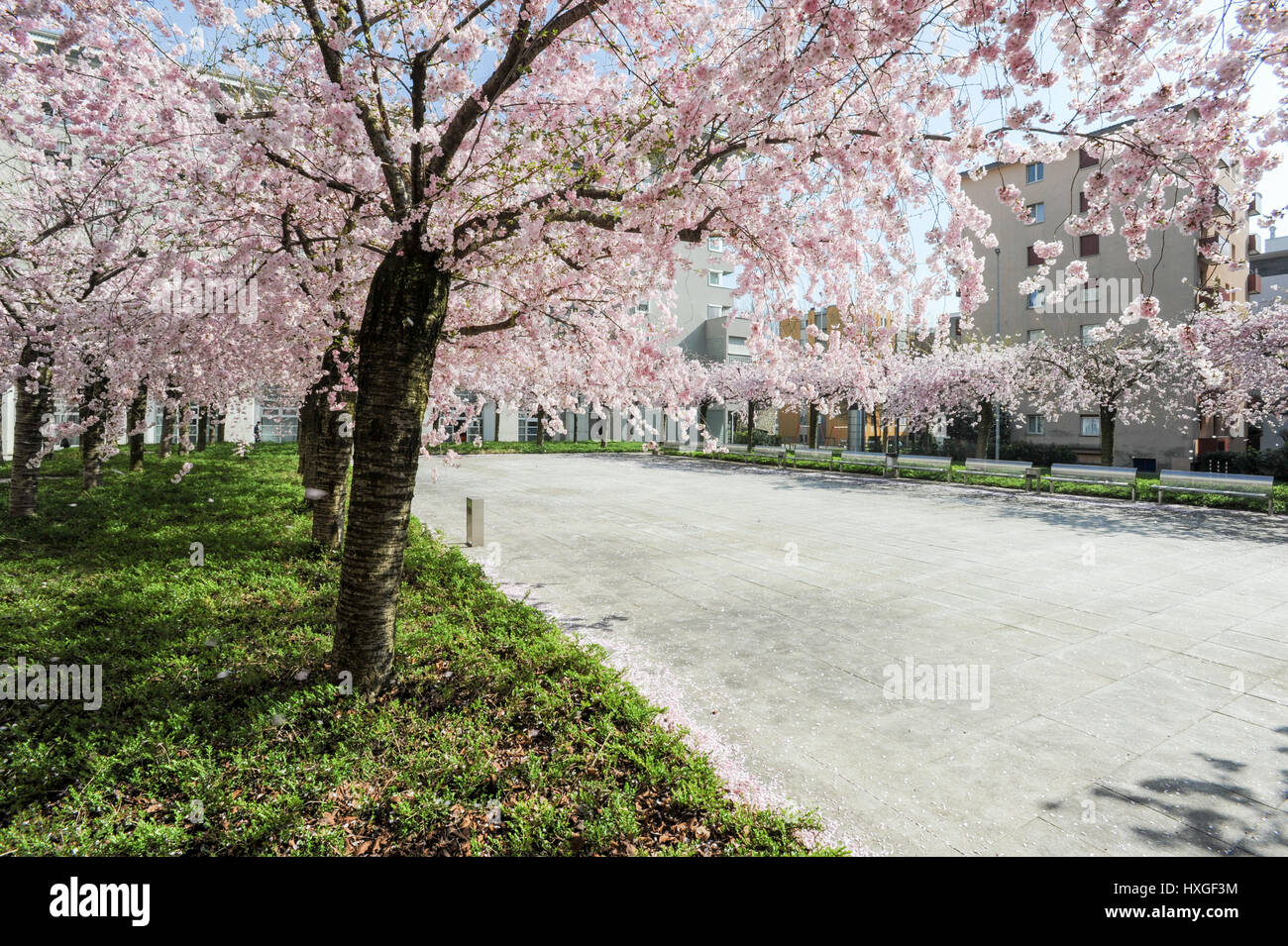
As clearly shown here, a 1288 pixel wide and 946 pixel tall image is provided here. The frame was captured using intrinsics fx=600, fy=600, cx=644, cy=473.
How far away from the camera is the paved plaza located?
3699 millimetres

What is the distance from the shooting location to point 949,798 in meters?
3.78

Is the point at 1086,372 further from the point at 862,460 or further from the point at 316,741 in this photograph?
the point at 316,741

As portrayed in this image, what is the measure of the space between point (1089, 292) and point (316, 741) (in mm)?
41424

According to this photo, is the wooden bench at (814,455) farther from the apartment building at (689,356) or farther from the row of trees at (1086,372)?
the apartment building at (689,356)

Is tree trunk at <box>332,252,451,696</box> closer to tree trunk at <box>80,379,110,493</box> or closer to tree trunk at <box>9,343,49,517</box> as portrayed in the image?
tree trunk at <box>9,343,49,517</box>

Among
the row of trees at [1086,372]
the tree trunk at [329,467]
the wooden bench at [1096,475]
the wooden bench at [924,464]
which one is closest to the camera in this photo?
the row of trees at [1086,372]

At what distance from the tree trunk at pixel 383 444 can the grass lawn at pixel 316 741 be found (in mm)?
485

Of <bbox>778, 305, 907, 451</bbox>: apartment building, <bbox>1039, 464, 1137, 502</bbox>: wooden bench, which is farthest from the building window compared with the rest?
<bbox>1039, 464, 1137, 502</bbox>: wooden bench

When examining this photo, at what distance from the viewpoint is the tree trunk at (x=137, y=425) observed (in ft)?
49.5

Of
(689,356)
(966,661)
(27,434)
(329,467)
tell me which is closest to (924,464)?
(966,661)

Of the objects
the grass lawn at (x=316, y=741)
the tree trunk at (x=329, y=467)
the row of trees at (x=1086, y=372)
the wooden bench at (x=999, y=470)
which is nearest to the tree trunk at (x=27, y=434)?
the grass lawn at (x=316, y=741)

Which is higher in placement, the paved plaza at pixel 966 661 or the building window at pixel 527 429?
the building window at pixel 527 429

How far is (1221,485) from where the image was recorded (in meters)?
16.1

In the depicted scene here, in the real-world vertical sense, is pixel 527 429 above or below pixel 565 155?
below
